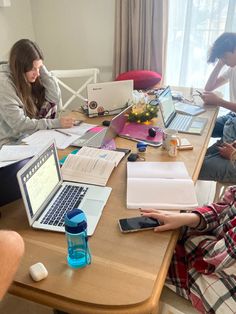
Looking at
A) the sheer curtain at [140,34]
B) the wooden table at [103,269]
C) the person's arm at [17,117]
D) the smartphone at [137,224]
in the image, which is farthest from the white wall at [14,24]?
the smartphone at [137,224]

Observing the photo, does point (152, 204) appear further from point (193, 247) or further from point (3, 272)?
point (3, 272)

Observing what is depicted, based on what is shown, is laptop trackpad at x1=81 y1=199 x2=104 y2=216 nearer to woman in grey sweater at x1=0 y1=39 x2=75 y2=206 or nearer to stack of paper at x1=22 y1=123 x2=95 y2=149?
stack of paper at x1=22 y1=123 x2=95 y2=149

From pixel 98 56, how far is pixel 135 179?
2.56 metres

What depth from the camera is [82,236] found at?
2.75 ft

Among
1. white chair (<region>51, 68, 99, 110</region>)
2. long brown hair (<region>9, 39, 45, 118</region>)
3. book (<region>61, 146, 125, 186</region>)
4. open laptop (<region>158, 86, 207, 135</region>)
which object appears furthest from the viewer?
white chair (<region>51, 68, 99, 110</region>)

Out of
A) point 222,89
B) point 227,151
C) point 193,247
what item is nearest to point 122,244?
point 193,247

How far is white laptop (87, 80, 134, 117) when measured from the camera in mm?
2021

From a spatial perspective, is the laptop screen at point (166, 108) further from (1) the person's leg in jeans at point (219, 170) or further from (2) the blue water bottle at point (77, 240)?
(2) the blue water bottle at point (77, 240)

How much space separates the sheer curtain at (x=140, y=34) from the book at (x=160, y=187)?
2015mm

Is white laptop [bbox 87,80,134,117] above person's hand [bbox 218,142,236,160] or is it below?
above

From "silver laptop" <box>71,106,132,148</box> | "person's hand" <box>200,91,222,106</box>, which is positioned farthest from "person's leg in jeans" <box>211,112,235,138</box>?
"silver laptop" <box>71,106,132,148</box>

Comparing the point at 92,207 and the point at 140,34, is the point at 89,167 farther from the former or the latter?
the point at 140,34

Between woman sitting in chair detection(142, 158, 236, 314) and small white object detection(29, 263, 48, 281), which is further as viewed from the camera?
woman sitting in chair detection(142, 158, 236, 314)

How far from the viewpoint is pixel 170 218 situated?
1.03 m
